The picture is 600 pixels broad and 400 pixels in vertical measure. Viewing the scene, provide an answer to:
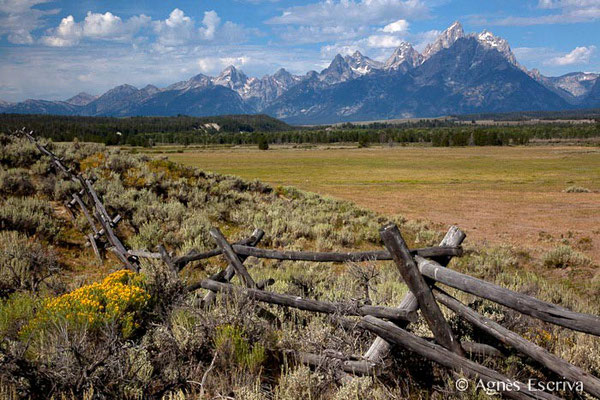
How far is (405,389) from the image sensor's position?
3.76 meters

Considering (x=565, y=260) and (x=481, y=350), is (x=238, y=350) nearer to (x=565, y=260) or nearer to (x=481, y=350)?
(x=481, y=350)

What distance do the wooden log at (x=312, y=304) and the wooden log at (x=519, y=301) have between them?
0.52 metres

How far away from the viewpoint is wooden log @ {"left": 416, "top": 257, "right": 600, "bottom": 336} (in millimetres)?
2965

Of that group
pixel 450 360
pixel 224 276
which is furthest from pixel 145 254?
pixel 450 360

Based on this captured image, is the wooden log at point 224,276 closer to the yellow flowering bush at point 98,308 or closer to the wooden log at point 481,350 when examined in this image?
the yellow flowering bush at point 98,308

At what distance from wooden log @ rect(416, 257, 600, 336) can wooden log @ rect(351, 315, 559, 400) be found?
0.59 metres

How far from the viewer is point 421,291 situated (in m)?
3.87

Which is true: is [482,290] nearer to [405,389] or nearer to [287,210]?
[405,389]

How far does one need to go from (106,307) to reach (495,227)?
56.6 feet

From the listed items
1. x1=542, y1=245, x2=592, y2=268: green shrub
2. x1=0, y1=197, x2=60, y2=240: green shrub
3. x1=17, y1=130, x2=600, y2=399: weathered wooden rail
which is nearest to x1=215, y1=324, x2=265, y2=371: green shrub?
x1=17, y1=130, x2=600, y2=399: weathered wooden rail

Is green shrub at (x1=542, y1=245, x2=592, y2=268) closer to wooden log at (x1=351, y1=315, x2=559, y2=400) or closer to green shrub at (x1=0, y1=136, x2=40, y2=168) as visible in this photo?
wooden log at (x1=351, y1=315, x2=559, y2=400)

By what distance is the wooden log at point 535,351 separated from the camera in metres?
2.96

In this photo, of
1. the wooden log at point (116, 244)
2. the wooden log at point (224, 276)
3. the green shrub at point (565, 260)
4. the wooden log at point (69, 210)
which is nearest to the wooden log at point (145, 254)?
the wooden log at point (116, 244)

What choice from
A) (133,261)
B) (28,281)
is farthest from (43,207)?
(28,281)
